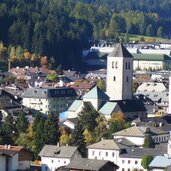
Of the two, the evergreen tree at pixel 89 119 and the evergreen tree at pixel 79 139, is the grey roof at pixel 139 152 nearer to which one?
the evergreen tree at pixel 79 139

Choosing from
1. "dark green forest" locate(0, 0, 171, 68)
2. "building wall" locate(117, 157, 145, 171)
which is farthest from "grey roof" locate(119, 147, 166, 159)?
"dark green forest" locate(0, 0, 171, 68)

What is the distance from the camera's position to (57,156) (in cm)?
3841

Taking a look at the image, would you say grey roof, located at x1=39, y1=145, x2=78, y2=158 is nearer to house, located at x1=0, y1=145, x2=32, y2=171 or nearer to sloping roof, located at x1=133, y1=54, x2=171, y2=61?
house, located at x1=0, y1=145, x2=32, y2=171

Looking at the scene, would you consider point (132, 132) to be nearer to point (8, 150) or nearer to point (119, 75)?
point (8, 150)

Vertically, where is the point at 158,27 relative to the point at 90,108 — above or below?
above

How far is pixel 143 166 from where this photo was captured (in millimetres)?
37312

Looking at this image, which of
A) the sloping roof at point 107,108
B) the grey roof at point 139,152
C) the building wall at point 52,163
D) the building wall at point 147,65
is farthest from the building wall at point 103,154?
the building wall at point 147,65

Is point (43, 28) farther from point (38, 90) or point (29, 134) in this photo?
point (29, 134)

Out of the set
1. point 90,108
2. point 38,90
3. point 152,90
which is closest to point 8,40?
point 152,90

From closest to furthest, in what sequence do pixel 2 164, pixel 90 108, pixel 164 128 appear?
pixel 2 164
pixel 164 128
pixel 90 108

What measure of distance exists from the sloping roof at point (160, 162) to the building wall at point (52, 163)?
3291 mm

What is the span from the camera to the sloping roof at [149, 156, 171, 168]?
36.0 m

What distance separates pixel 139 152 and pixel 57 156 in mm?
2984

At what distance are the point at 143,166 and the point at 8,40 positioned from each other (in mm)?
59493
